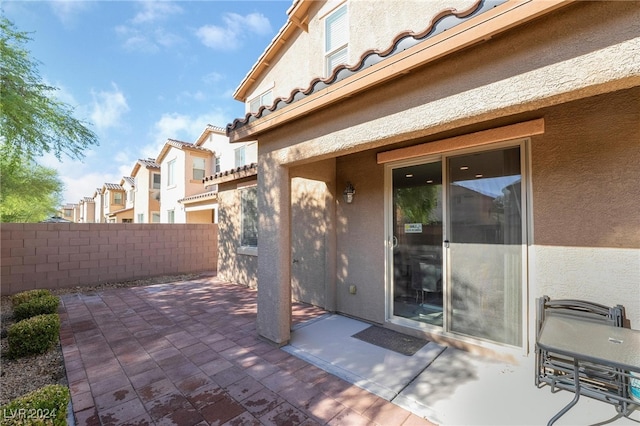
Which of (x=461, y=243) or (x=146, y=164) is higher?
(x=146, y=164)

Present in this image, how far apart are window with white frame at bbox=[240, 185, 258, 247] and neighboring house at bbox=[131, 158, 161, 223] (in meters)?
19.1

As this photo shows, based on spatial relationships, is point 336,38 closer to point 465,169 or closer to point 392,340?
point 465,169

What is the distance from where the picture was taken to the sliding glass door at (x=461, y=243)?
14.3ft

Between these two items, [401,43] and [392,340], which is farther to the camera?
[392,340]

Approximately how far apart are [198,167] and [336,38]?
16056mm

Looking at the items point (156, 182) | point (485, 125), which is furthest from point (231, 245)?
point (156, 182)

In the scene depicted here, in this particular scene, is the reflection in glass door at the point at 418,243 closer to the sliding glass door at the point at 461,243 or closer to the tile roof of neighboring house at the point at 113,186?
the sliding glass door at the point at 461,243

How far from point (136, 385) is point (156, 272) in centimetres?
867

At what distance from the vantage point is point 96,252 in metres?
10.1

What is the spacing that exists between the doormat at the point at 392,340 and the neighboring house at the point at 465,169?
9.1 inches

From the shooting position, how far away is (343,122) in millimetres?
3832

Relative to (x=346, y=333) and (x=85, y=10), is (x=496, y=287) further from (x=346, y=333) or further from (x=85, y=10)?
(x=85, y=10)

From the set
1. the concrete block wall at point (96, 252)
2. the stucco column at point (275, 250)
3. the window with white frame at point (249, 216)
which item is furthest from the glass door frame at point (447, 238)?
the concrete block wall at point (96, 252)

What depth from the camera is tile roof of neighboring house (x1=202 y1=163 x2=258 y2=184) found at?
891 cm
